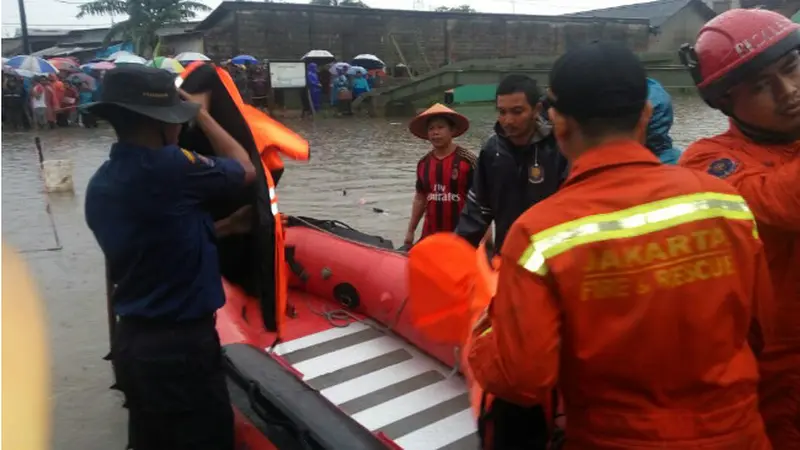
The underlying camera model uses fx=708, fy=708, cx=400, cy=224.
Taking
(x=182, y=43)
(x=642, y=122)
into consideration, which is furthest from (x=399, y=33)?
(x=642, y=122)

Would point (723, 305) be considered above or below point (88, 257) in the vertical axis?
above

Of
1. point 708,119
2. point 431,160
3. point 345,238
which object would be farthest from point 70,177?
point 708,119

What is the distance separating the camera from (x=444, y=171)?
4.02 m

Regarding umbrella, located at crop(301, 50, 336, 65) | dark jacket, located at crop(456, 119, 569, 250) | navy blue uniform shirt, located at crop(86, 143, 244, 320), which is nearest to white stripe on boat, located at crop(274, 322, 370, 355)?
dark jacket, located at crop(456, 119, 569, 250)

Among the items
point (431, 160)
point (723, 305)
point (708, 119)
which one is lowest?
point (708, 119)

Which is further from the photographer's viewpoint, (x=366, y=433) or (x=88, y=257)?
(x=88, y=257)

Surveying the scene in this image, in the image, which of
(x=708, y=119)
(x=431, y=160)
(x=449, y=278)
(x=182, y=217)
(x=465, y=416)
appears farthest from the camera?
(x=708, y=119)

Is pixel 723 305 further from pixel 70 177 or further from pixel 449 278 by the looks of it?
pixel 70 177

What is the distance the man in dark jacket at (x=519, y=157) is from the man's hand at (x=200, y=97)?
120 centimetres

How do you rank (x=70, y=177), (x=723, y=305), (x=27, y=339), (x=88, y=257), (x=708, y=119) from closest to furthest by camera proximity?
(x=723, y=305), (x=27, y=339), (x=88, y=257), (x=70, y=177), (x=708, y=119)

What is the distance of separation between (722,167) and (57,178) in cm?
924

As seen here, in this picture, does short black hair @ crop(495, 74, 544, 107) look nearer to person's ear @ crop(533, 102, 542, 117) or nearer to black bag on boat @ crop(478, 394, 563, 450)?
person's ear @ crop(533, 102, 542, 117)

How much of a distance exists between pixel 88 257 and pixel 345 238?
119 inches

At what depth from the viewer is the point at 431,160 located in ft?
13.5
